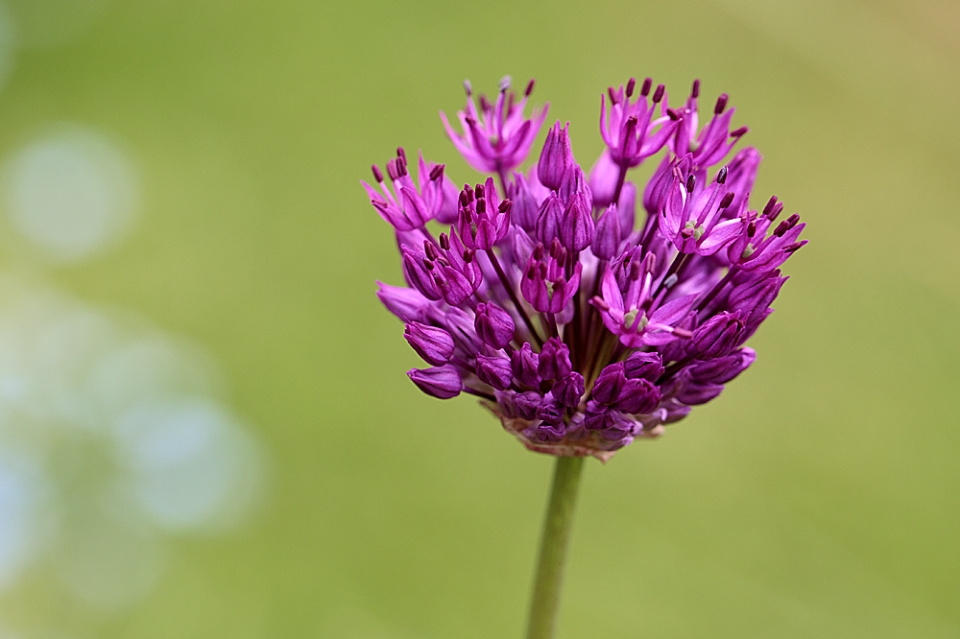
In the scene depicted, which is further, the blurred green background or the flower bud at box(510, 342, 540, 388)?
the blurred green background

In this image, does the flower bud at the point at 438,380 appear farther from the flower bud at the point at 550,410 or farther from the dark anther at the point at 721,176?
the dark anther at the point at 721,176

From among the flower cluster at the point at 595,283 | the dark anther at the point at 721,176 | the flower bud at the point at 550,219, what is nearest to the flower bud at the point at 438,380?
the flower cluster at the point at 595,283

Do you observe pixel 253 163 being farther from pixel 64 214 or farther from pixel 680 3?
pixel 680 3

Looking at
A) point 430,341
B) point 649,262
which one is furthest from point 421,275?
point 649,262

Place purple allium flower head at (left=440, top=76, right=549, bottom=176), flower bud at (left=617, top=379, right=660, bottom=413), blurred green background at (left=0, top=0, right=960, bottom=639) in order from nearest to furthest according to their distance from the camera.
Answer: flower bud at (left=617, top=379, right=660, bottom=413) < purple allium flower head at (left=440, top=76, right=549, bottom=176) < blurred green background at (left=0, top=0, right=960, bottom=639)

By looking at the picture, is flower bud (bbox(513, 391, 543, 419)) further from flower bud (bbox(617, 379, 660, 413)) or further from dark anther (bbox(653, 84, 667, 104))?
dark anther (bbox(653, 84, 667, 104))

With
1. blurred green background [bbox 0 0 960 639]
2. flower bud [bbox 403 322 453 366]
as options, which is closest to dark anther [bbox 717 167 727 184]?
flower bud [bbox 403 322 453 366]
